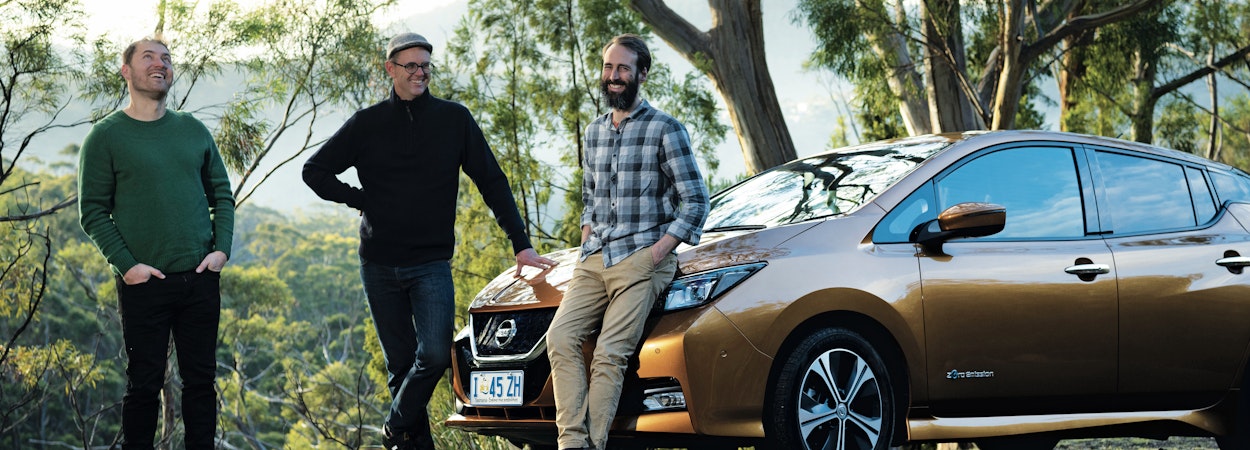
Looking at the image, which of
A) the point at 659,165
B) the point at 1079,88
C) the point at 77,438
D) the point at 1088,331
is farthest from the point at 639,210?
the point at 77,438

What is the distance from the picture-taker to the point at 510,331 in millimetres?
5441

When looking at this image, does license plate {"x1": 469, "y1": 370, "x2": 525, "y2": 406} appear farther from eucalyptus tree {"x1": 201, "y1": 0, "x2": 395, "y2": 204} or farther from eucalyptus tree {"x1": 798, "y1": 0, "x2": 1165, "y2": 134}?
eucalyptus tree {"x1": 201, "y1": 0, "x2": 395, "y2": 204}

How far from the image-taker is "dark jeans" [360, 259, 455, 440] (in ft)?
18.8

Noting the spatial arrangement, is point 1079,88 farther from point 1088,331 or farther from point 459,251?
point 1088,331

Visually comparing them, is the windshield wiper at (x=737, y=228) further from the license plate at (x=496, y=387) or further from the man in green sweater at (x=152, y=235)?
the man in green sweater at (x=152, y=235)

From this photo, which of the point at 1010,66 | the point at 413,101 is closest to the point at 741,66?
the point at 1010,66

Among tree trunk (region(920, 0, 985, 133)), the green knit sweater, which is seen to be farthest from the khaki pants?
tree trunk (region(920, 0, 985, 133))

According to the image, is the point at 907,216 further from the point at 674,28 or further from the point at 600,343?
the point at 674,28

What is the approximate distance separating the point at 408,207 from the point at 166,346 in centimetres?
115

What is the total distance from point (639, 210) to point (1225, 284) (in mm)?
3027

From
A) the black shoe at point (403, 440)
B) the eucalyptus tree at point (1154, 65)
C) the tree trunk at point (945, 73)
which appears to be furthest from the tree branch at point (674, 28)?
the black shoe at point (403, 440)

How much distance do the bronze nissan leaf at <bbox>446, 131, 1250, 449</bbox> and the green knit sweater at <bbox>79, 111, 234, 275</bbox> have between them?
1256mm

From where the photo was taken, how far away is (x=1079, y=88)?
68.3ft

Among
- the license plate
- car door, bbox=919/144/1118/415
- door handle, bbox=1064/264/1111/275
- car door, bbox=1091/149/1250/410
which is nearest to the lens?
the license plate
